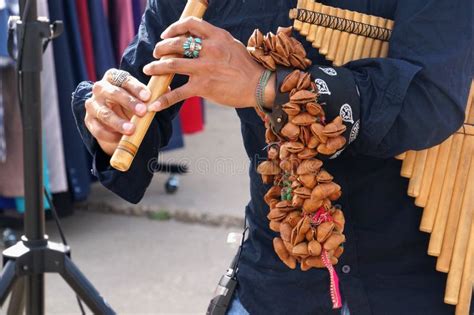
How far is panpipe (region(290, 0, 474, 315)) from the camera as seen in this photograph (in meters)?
1.36

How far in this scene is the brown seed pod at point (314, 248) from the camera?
4.14 feet

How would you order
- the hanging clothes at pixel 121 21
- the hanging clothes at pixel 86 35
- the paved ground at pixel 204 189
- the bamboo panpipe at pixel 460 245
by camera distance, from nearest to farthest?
1. the bamboo panpipe at pixel 460 245
2. the hanging clothes at pixel 86 35
3. the hanging clothes at pixel 121 21
4. the paved ground at pixel 204 189

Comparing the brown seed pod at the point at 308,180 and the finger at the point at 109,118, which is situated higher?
the finger at the point at 109,118

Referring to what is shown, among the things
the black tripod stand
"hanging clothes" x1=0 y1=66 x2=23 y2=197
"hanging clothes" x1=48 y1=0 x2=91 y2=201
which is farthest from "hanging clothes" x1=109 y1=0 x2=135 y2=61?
the black tripod stand

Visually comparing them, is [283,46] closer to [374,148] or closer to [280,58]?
[280,58]

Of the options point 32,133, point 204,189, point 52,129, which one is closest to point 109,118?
point 32,133

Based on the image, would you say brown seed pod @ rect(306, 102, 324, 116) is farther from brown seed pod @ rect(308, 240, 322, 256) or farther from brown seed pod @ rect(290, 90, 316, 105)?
brown seed pod @ rect(308, 240, 322, 256)

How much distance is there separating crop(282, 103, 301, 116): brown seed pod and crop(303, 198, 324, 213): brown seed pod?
0.50 feet

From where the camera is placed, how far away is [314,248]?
4.14 ft

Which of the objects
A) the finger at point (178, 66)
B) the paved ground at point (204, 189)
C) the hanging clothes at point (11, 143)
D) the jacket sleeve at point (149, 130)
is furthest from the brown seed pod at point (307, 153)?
the paved ground at point (204, 189)

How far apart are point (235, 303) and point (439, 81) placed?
643mm

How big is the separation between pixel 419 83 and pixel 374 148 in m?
0.13

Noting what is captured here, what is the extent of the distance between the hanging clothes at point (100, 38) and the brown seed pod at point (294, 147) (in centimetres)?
274

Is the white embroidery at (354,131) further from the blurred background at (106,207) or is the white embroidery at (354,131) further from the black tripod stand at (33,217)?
the blurred background at (106,207)
